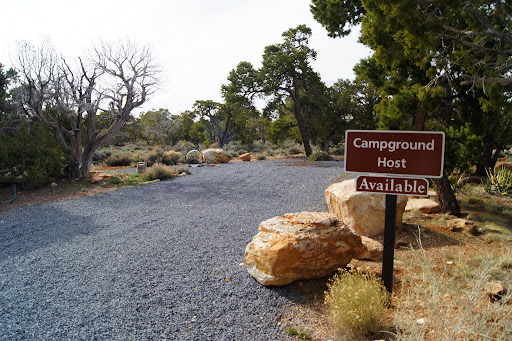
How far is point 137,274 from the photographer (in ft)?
12.8

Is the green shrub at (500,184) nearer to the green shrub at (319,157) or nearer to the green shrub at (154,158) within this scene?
the green shrub at (319,157)

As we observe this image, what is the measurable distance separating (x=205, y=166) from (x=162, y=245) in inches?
493

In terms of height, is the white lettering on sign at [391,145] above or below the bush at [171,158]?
above

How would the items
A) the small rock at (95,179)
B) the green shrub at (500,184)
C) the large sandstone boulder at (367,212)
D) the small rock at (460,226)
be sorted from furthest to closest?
1. the small rock at (95,179)
2. the green shrub at (500,184)
3. the small rock at (460,226)
4. the large sandstone boulder at (367,212)

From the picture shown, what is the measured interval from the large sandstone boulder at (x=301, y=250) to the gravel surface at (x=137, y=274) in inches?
7.5

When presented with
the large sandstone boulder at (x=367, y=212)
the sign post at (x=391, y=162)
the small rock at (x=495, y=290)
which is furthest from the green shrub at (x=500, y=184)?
the sign post at (x=391, y=162)

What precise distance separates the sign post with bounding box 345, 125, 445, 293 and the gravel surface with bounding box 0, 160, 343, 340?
4.56 ft

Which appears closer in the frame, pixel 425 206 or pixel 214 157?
pixel 425 206

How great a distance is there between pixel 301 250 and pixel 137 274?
6.44 feet

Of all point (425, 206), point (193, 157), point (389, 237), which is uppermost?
point (193, 157)

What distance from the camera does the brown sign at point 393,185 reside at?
278 cm

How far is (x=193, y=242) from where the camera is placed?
5.09 m

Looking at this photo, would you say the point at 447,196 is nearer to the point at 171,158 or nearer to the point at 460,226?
the point at 460,226

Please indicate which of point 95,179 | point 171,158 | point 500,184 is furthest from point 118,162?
point 500,184
